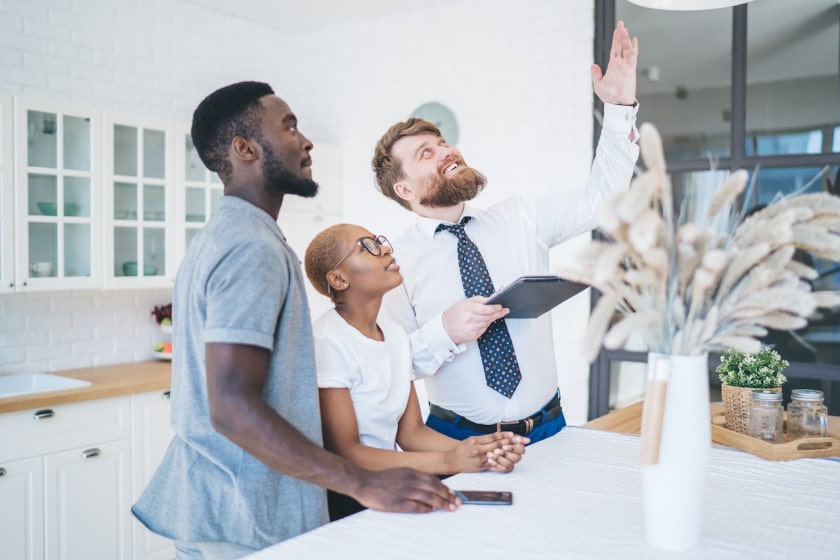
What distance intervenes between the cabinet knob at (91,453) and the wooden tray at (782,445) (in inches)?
102

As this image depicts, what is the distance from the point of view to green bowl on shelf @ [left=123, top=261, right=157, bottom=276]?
3.71 metres

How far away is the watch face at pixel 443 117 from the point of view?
4480 millimetres

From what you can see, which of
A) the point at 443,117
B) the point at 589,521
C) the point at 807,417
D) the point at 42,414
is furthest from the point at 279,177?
the point at 443,117

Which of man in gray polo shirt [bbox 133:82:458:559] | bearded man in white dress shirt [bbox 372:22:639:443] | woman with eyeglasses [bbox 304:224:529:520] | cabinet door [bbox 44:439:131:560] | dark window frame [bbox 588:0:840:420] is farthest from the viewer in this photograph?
dark window frame [bbox 588:0:840:420]

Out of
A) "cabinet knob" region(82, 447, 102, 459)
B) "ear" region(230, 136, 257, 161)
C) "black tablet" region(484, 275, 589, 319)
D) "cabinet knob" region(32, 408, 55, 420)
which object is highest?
"ear" region(230, 136, 257, 161)

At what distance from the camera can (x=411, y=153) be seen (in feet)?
8.32

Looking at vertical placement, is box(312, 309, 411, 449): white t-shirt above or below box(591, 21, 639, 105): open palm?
below

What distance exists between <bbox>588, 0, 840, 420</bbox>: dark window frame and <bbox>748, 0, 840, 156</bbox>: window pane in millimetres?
1974

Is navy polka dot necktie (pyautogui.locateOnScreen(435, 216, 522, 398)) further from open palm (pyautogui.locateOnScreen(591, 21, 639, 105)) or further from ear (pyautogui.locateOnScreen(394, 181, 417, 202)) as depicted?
open palm (pyautogui.locateOnScreen(591, 21, 639, 105))

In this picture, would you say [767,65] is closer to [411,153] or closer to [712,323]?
[411,153]

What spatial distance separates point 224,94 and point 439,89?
322cm

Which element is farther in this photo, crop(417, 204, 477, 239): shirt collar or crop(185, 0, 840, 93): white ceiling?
crop(185, 0, 840, 93): white ceiling

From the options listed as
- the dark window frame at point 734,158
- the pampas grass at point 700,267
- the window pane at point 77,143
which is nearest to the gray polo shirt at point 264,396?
the pampas grass at point 700,267

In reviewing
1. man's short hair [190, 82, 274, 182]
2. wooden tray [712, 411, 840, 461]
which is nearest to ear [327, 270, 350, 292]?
man's short hair [190, 82, 274, 182]
